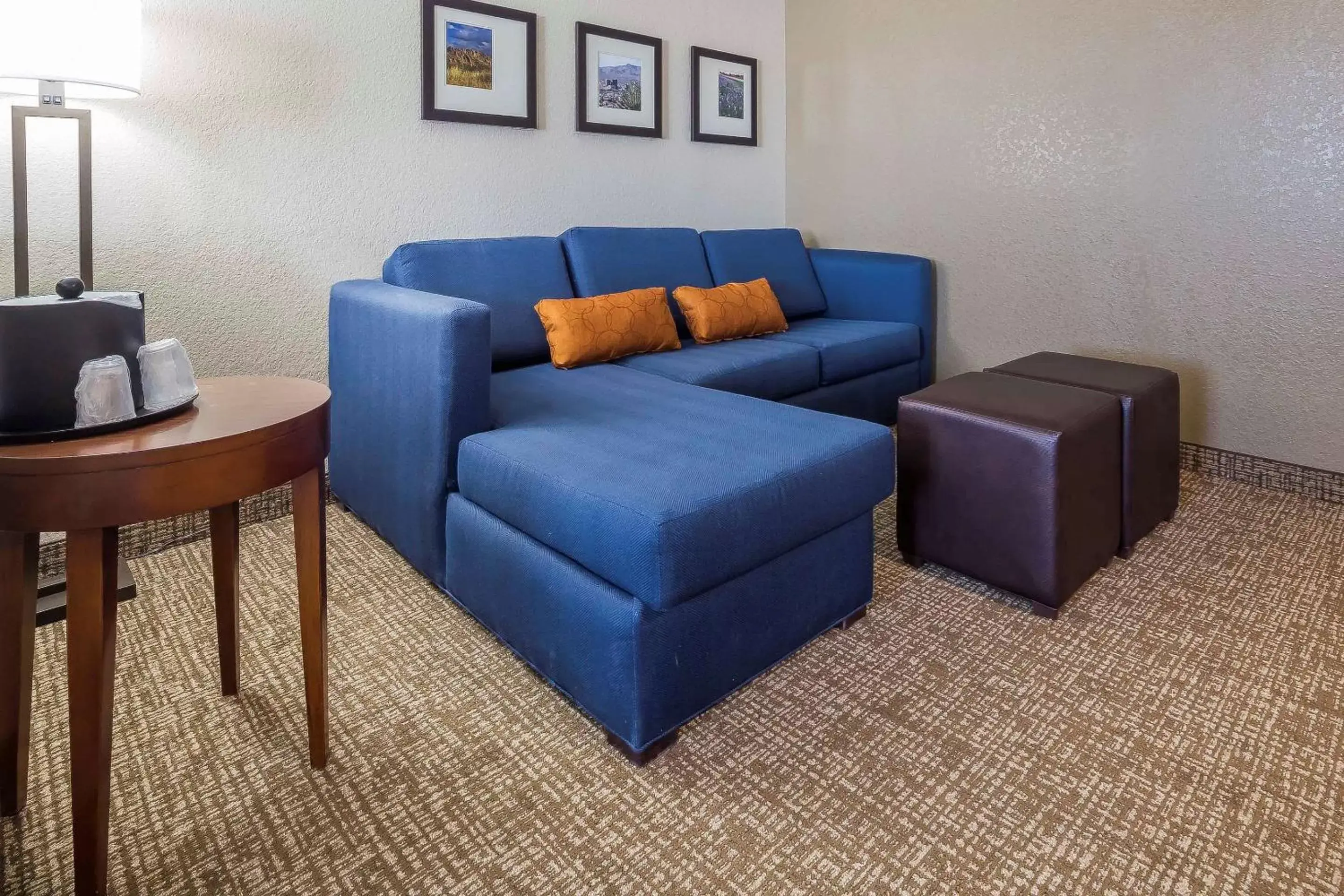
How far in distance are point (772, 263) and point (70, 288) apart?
2736 millimetres

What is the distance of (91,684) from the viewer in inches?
38.8

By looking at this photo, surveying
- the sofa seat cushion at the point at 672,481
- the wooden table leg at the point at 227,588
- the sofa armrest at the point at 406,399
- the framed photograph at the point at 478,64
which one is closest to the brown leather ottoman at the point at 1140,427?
the sofa seat cushion at the point at 672,481

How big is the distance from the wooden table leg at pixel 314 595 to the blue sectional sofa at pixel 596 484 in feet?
1.23

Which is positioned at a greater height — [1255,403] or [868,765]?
[1255,403]

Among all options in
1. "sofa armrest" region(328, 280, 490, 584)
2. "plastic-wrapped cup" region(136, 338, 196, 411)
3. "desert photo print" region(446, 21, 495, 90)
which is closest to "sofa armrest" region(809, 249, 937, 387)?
"desert photo print" region(446, 21, 495, 90)

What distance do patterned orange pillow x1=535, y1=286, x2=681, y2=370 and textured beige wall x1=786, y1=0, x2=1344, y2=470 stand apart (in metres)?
1.49

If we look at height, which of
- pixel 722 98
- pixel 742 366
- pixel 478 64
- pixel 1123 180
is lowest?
pixel 742 366

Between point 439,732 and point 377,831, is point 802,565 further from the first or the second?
point 377,831

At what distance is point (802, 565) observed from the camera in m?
Answer: 1.59

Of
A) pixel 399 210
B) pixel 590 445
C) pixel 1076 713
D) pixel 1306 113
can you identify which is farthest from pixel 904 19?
pixel 1076 713

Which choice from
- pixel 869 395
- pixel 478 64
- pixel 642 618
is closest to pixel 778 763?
pixel 642 618

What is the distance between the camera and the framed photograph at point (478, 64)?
8.59ft

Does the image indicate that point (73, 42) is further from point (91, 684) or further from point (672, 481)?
point (672, 481)

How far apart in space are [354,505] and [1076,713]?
192cm
